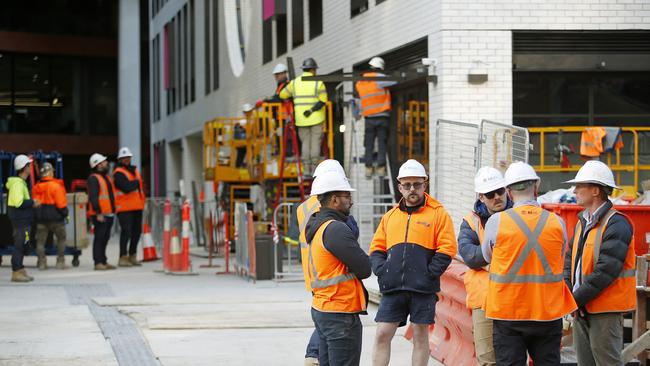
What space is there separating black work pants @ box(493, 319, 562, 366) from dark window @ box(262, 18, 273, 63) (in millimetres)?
22260

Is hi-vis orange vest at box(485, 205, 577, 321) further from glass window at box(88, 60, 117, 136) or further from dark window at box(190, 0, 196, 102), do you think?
glass window at box(88, 60, 117, 136)

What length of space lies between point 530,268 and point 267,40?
22.9 m

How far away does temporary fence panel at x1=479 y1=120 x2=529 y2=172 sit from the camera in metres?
12.5

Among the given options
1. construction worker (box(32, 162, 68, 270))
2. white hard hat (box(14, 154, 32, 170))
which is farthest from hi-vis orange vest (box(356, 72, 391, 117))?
construction worker (box(32, 162, 68, 270))

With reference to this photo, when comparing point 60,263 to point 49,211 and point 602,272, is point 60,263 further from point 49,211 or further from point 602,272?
point 602,272

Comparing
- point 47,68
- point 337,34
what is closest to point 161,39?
point 47,68

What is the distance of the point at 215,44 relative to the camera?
37312mm

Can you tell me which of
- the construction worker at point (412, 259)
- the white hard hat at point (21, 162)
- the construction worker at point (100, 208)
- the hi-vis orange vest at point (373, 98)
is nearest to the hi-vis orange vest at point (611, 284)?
Answer: the construction worker at point (412, 259)

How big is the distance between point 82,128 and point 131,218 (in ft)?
103

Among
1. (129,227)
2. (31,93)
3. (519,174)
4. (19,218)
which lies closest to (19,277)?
(19,218)

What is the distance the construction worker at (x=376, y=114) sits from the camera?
18.6m

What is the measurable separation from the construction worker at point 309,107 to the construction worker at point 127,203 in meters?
3.26

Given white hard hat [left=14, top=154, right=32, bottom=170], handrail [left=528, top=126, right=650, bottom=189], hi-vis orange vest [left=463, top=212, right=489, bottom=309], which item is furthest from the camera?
white hard hat [left=14, top=154, right=32, bottom=170]

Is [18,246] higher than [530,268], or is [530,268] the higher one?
[530,268]
